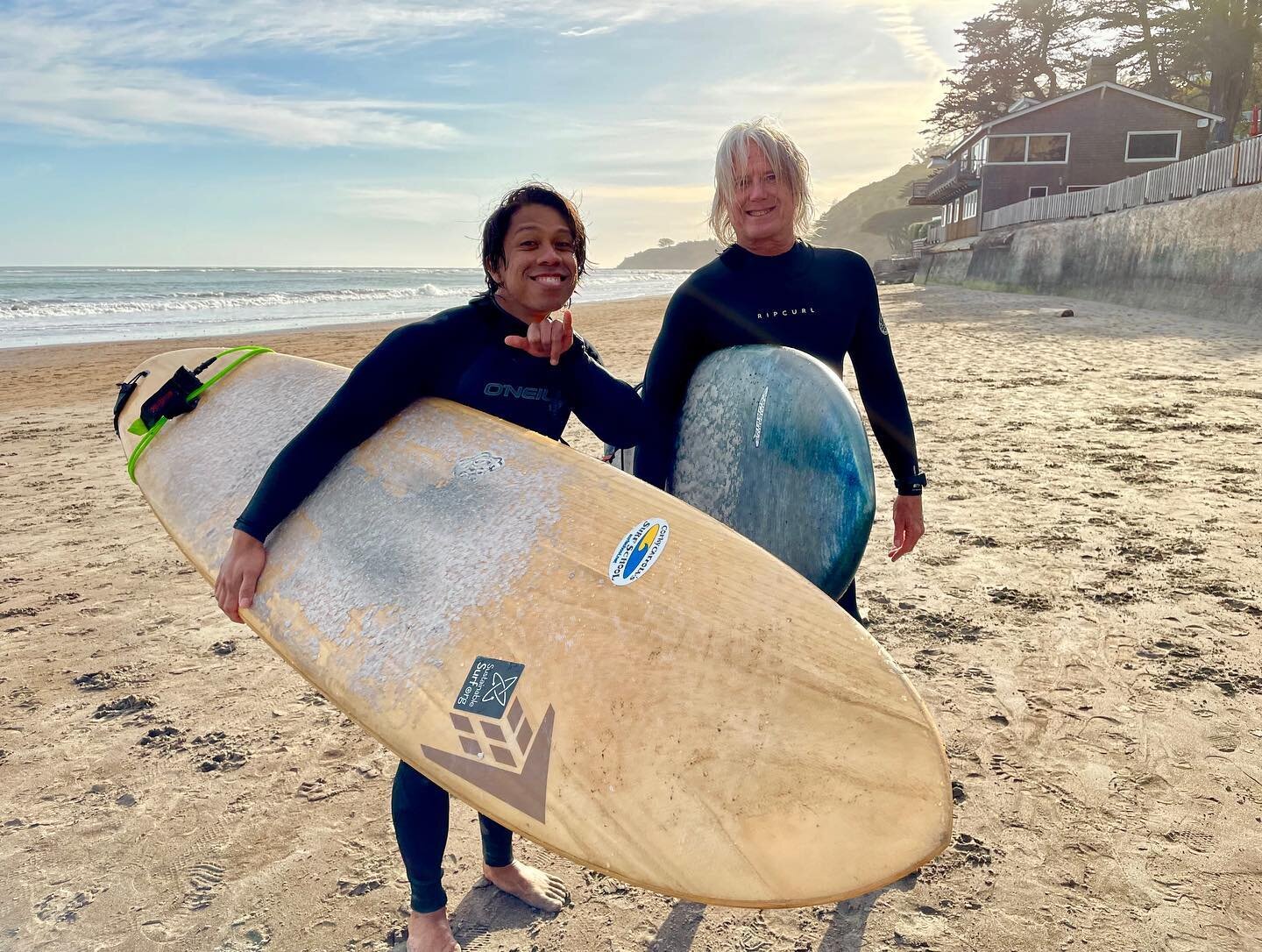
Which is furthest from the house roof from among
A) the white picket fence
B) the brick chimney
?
the white picket fence

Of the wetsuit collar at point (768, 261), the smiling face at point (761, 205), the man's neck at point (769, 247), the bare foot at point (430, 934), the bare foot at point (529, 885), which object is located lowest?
the bare foot at point (529, 885)

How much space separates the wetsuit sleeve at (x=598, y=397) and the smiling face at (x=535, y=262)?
0.46ft

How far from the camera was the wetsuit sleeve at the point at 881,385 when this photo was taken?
2.13 metres

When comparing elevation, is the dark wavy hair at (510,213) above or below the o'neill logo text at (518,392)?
above

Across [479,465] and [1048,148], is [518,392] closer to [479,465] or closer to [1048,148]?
[479,465]

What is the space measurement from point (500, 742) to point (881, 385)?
135cm

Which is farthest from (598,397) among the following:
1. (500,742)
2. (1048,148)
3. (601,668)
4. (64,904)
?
(1048,148)

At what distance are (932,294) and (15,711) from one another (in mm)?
23136

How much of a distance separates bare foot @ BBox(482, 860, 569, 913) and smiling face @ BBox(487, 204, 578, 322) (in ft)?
4.57

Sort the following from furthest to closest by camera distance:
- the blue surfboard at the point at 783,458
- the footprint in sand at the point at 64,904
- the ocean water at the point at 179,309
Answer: the ocean water at the point at 179,309 < the footprint in sand at the point at 64,904 < the blue surfboard at the point at 783,458

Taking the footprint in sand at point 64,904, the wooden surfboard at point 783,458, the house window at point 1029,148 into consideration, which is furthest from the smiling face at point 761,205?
the house window at point 1029,148

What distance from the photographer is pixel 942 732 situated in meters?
2.54

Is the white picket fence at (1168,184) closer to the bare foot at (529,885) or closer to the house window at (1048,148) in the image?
the house window at (1048,148)

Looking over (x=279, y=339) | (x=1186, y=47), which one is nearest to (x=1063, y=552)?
(x=279, y=339)
